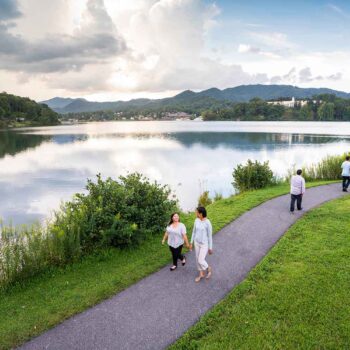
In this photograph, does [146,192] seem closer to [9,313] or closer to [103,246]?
[103,246]

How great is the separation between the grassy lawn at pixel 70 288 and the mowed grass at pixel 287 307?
8.35 feet

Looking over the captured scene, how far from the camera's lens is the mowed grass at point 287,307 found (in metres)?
5.48

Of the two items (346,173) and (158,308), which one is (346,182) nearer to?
(346,173)

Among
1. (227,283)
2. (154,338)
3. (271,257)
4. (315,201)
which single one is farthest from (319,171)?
(154,338)

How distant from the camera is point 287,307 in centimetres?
642


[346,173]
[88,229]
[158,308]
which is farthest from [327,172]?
[158,308]

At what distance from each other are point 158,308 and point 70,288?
245 centimetres

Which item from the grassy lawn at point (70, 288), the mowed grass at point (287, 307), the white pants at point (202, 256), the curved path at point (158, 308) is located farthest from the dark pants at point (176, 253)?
the mowed grass at point (287, 307)

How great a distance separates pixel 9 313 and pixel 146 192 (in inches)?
227

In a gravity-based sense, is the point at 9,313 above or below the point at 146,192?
below

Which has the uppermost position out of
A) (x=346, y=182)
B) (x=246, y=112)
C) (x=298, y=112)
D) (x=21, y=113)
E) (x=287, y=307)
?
(x=21, y=113)

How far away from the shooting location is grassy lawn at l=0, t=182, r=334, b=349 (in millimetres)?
6184

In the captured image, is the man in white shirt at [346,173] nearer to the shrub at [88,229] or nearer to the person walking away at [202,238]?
the shrub at [88,229]

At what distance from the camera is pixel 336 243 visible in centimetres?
969
